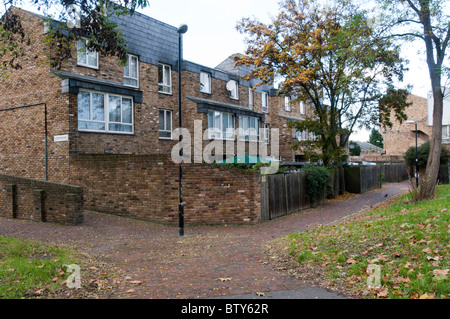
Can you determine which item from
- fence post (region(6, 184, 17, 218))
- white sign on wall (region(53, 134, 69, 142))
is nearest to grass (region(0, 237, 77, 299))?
fence post (region(6, 184, 17, 218))

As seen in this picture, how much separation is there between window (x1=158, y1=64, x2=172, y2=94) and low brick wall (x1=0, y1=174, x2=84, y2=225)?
11.0 metres

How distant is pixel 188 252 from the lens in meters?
8.56

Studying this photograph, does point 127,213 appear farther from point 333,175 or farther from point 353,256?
point 333,175

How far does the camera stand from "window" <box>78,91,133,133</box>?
16.3 m

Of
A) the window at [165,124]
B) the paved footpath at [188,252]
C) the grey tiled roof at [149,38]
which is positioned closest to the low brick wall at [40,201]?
the paved footpath at [188,252]

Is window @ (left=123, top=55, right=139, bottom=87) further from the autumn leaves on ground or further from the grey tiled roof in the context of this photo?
the autumn leaves on ground

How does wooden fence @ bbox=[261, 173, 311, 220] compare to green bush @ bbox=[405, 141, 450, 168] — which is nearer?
wooden fence @ bbox=[261, 173, 311, 220]

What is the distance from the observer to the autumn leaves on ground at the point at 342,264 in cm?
482

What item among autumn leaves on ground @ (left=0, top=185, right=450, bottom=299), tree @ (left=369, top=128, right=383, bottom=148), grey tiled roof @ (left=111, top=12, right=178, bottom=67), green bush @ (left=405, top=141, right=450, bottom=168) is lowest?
autumn leaves on ground @ (left=0, top=185, right=450, bottom=299)

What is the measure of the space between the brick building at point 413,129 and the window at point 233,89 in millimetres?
26455

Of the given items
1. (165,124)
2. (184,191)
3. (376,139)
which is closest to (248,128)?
(165,124)

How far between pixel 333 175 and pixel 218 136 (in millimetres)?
7925

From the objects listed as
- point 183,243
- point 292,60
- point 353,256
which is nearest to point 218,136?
point 292,60

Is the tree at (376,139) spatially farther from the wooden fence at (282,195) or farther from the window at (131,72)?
the window at (131,72)
